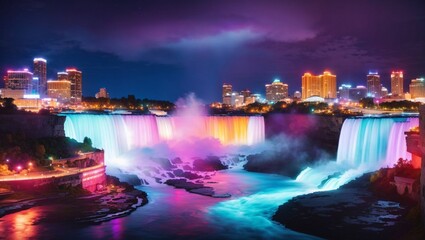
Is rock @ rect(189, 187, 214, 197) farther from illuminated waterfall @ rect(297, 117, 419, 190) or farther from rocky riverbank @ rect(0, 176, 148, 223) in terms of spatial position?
illuminated waterfall @ rect(297, 117, 419, 190)

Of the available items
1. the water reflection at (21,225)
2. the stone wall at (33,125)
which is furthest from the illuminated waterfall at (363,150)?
the stone wall at (33,125)

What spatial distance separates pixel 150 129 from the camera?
60438 mm

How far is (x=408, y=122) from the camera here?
1608 inches

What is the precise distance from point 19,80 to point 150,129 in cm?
7318

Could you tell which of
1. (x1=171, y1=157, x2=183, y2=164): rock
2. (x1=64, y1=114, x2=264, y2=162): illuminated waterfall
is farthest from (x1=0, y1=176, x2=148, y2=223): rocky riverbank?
(x1=171, y1=157, x2=183, y2=164): rock

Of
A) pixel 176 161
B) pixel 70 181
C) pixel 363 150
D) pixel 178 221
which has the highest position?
pixel 363 150

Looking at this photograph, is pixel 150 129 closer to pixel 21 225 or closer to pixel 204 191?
pixel 204 191

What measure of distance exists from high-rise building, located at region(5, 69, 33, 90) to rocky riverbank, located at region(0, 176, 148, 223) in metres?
93.8

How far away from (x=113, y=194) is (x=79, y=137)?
52.3 ft

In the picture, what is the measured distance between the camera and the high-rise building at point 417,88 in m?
150

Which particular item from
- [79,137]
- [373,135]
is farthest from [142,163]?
[373,135]

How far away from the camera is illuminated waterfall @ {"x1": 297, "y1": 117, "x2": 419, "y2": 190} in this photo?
39.2 meters

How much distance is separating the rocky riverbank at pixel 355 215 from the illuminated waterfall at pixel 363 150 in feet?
21.1

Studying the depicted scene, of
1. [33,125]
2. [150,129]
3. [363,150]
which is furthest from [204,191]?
[150,129]
